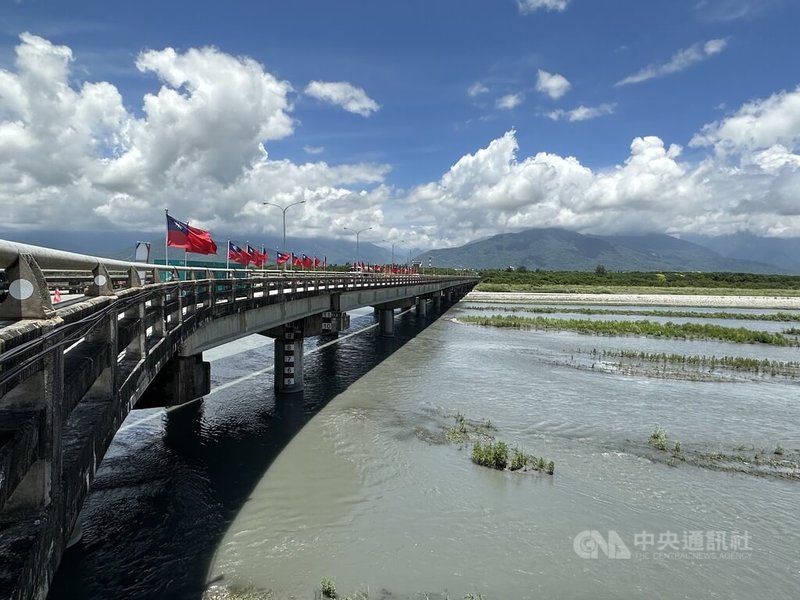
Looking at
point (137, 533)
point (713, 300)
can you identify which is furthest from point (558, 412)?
point (713, 300)

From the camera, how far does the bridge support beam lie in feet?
43.8

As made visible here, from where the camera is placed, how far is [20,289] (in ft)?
14.0

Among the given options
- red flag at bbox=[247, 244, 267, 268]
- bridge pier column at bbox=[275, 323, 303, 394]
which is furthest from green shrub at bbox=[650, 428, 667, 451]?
red flag at bbox=[247, 244, 267, 268]

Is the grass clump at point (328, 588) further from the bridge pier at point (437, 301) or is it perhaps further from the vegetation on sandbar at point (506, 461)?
the bridge pier at point (437, 301)

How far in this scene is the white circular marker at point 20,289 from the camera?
13.8 feet

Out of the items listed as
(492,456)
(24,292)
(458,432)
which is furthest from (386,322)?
(24,292)

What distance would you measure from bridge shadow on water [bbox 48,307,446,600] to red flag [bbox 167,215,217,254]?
272 inches

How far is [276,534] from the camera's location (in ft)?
38.6

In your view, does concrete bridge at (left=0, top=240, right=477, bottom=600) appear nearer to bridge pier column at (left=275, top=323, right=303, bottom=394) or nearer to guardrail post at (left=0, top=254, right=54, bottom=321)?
guardrail post at (left=0, top=254, right=54, bottom=321)

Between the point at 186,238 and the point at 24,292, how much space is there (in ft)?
61.1

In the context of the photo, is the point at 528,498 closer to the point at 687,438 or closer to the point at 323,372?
the point at 687,438

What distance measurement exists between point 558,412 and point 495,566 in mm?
12581

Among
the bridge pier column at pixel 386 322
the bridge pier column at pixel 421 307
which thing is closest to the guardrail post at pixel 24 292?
the bridge pier column at pixel 386 322

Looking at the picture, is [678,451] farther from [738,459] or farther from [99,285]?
[99,285]
